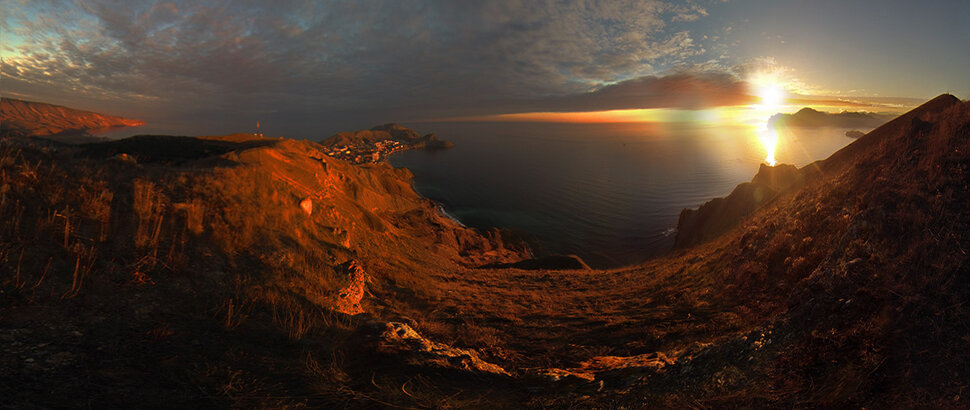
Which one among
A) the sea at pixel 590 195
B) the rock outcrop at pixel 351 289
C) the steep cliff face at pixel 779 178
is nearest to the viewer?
the rock outcrop at pixel 351 289

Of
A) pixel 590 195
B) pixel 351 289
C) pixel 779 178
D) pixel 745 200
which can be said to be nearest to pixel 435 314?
pixel 351 289

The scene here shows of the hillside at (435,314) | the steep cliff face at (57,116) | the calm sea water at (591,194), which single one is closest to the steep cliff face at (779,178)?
the hillside at (435,314)

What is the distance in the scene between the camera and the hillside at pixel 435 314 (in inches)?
168

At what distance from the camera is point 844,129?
175250 mm

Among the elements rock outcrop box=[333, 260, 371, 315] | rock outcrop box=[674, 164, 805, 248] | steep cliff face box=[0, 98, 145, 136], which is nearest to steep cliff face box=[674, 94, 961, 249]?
rock outcrop box=[674, 164, 805, 248]

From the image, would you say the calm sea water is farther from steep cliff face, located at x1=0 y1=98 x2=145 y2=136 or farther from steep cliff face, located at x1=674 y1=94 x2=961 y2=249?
steep cliff face, located at x1=0 y1=98 x2=145 y2=136

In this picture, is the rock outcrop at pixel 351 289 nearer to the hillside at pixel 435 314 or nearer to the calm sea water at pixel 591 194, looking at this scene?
the hillside at pixel 435 314

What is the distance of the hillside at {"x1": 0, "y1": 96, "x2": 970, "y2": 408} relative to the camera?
4277 mm

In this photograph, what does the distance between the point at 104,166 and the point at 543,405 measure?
15.1 metres

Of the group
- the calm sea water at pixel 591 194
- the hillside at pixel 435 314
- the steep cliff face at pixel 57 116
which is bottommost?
the calm sea water at pixel 591 194

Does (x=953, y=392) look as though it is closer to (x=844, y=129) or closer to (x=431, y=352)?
(x=431, y=352)

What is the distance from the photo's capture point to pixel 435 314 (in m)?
10.4

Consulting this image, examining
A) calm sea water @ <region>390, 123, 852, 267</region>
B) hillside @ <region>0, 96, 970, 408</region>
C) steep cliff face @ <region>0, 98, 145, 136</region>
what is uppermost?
steep cliff face @ <region>0, 98, 145, 136</region>

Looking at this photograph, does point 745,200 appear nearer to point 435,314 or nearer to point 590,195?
point 435,314
